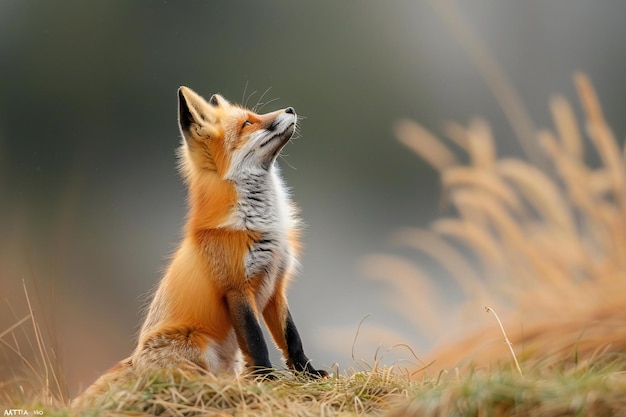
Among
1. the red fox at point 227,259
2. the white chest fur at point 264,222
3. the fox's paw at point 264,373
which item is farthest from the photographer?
the white chest fur at point 264,222

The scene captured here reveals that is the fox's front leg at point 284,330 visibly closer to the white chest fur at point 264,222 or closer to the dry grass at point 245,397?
the white chest fur at point 264,222

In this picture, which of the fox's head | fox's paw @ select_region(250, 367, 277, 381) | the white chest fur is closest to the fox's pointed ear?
the fox's head

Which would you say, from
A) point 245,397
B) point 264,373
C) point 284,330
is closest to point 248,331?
point 264,373

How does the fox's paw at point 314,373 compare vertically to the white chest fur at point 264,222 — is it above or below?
below

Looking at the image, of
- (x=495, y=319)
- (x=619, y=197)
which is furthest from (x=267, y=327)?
(x=619, y=197)

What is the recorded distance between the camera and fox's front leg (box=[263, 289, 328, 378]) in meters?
3.47

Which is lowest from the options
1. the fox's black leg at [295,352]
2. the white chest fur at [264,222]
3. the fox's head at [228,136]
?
the fox's black leg at [295,352]

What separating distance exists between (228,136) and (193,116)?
18 cm

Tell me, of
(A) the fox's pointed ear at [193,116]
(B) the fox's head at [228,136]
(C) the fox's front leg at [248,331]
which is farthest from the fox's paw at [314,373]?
(A) the fox's pointed ear at [193,116]

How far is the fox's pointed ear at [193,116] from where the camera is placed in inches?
137

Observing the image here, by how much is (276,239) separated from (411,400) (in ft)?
4.12

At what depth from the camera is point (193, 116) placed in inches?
139

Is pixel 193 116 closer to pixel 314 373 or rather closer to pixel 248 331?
pixel 248 331

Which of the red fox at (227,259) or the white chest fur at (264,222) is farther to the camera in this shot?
the white chest fur at (264,222)
